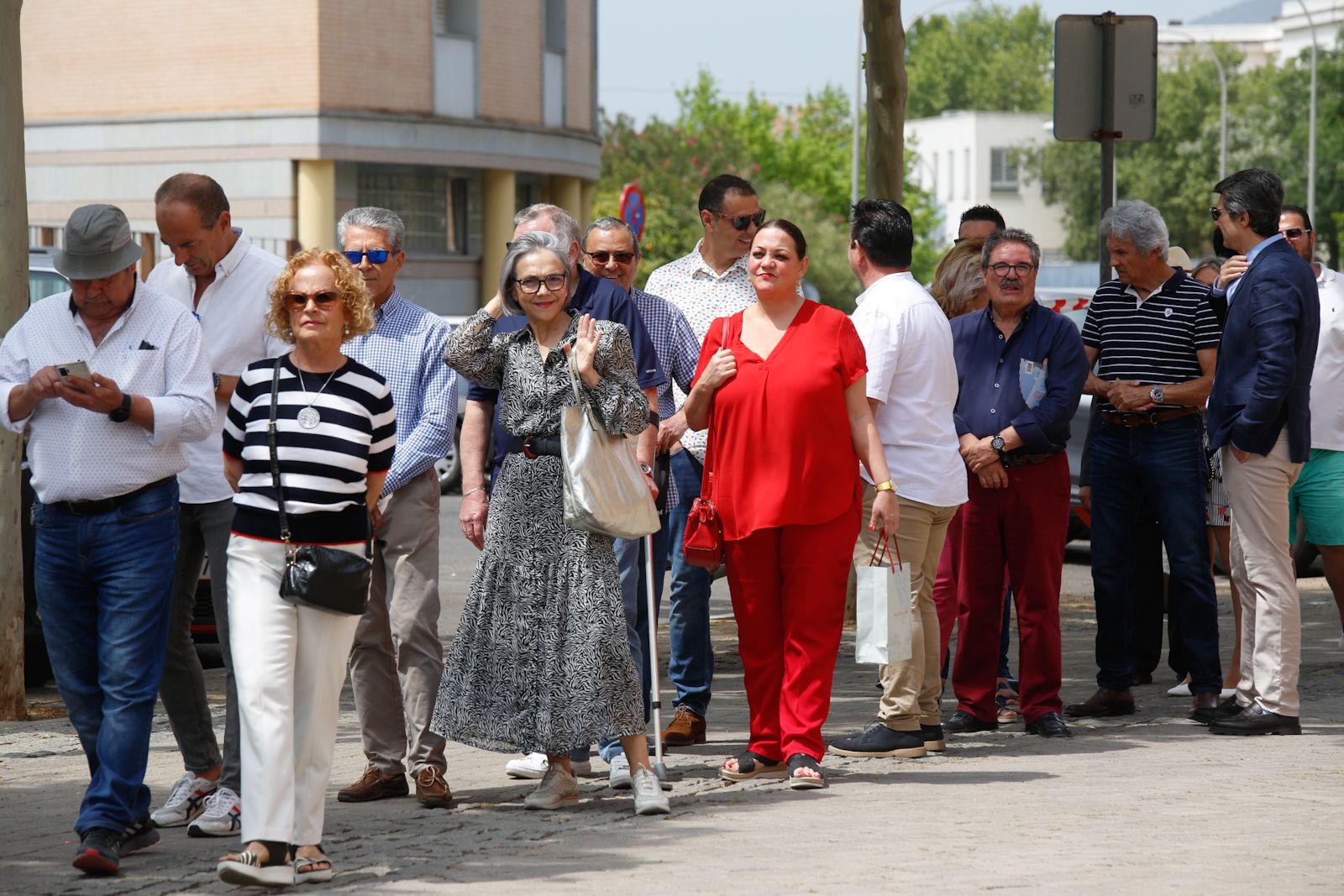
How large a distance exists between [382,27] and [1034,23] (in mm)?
118382

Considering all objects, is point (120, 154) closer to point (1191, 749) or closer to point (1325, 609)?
point (1325, 609)

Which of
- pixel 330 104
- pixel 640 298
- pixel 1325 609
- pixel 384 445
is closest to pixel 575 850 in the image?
pixel 384 445

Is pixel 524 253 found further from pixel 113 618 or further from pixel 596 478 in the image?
pixel 113 618

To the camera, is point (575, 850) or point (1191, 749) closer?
point (575, 850)

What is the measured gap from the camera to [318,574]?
5.77 m

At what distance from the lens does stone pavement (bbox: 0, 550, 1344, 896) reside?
19.1 feet

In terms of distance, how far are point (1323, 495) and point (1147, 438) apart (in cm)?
A: 83

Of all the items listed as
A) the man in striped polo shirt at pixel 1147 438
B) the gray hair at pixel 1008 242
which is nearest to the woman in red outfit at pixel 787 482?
the gray hair at pixel 1008 242

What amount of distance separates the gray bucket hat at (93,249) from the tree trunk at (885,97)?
6529 millimetres

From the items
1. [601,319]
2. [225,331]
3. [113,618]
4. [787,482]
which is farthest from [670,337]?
[113,618]

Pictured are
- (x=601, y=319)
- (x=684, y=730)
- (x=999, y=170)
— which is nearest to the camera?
(x=601, y=319)

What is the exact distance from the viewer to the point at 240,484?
6.02m

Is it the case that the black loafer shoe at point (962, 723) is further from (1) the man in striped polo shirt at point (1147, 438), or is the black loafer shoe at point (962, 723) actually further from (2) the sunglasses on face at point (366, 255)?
(2) the sunglasses on face at point (366, 255)

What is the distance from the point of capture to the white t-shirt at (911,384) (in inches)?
305
